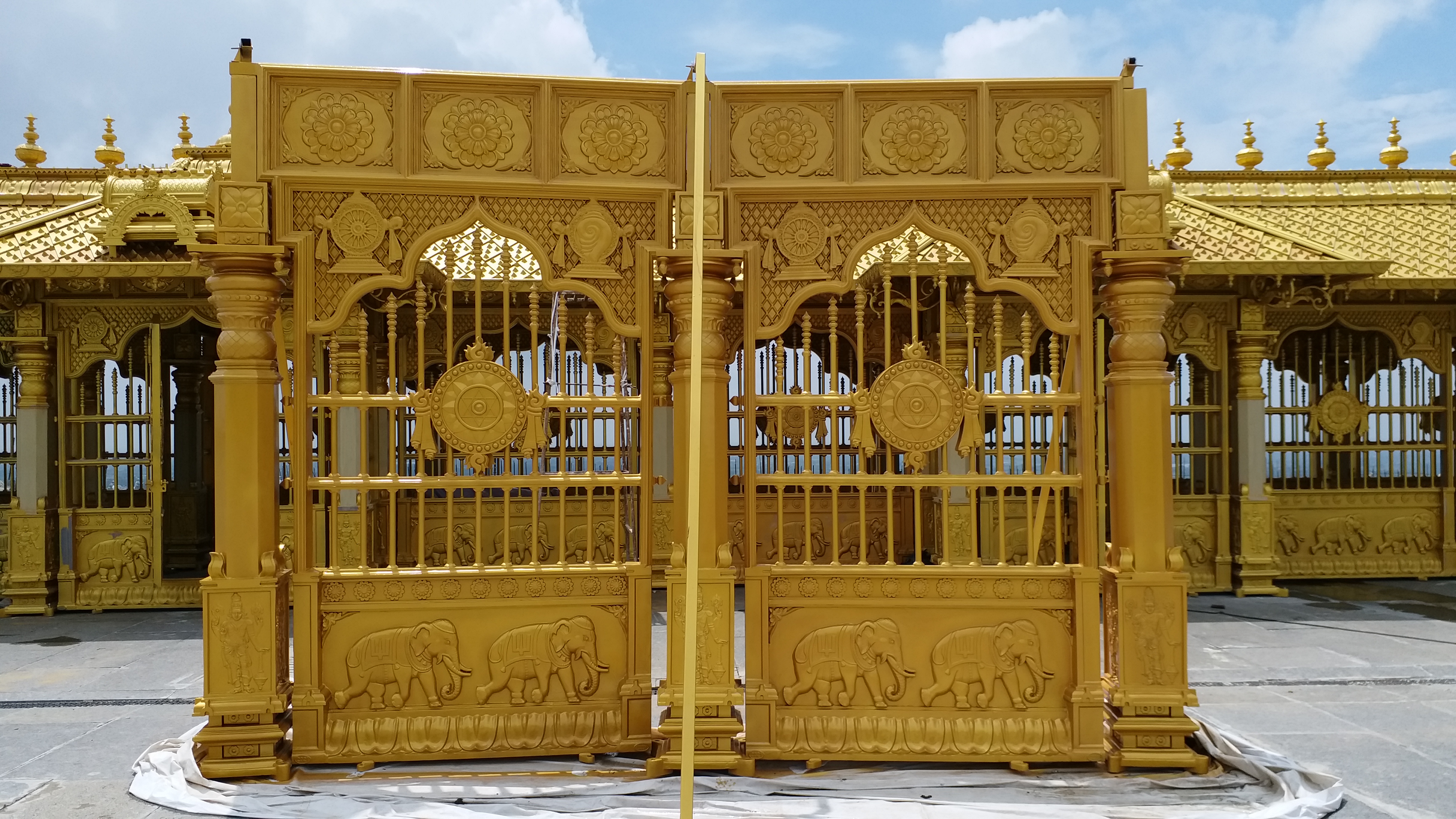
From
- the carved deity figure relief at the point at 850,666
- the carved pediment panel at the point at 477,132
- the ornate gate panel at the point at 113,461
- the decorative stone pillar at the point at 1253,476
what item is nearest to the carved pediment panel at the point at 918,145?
the carved pediment panel at the point at 477,132

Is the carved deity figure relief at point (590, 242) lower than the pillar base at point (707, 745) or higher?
higher

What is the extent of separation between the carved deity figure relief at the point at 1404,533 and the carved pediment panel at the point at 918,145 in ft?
27.2

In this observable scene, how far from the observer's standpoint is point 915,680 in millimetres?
→ 4211

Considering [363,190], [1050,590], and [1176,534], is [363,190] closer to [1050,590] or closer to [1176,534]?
[1050,590]

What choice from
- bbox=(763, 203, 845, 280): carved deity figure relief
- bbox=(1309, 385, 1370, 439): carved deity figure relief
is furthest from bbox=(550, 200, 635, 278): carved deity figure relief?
bbox=(1309, 385, 1370, 439): carved deity figure relief

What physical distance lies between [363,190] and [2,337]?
640cm

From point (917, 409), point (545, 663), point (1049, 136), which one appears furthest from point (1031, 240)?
point (545, 663)

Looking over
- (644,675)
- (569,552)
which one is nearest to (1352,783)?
(644,675)

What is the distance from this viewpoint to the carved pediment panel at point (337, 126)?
4.08m

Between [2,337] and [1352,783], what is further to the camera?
[2,337]

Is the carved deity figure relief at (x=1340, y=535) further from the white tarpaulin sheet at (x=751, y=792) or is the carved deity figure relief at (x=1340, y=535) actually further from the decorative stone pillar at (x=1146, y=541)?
the decorative stone pillar at (x=1146, y=541)

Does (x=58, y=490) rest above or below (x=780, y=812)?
above

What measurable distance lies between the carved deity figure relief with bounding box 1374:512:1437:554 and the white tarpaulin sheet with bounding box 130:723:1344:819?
7120mm

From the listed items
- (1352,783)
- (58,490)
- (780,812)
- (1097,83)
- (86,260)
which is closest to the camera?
(780,812)
